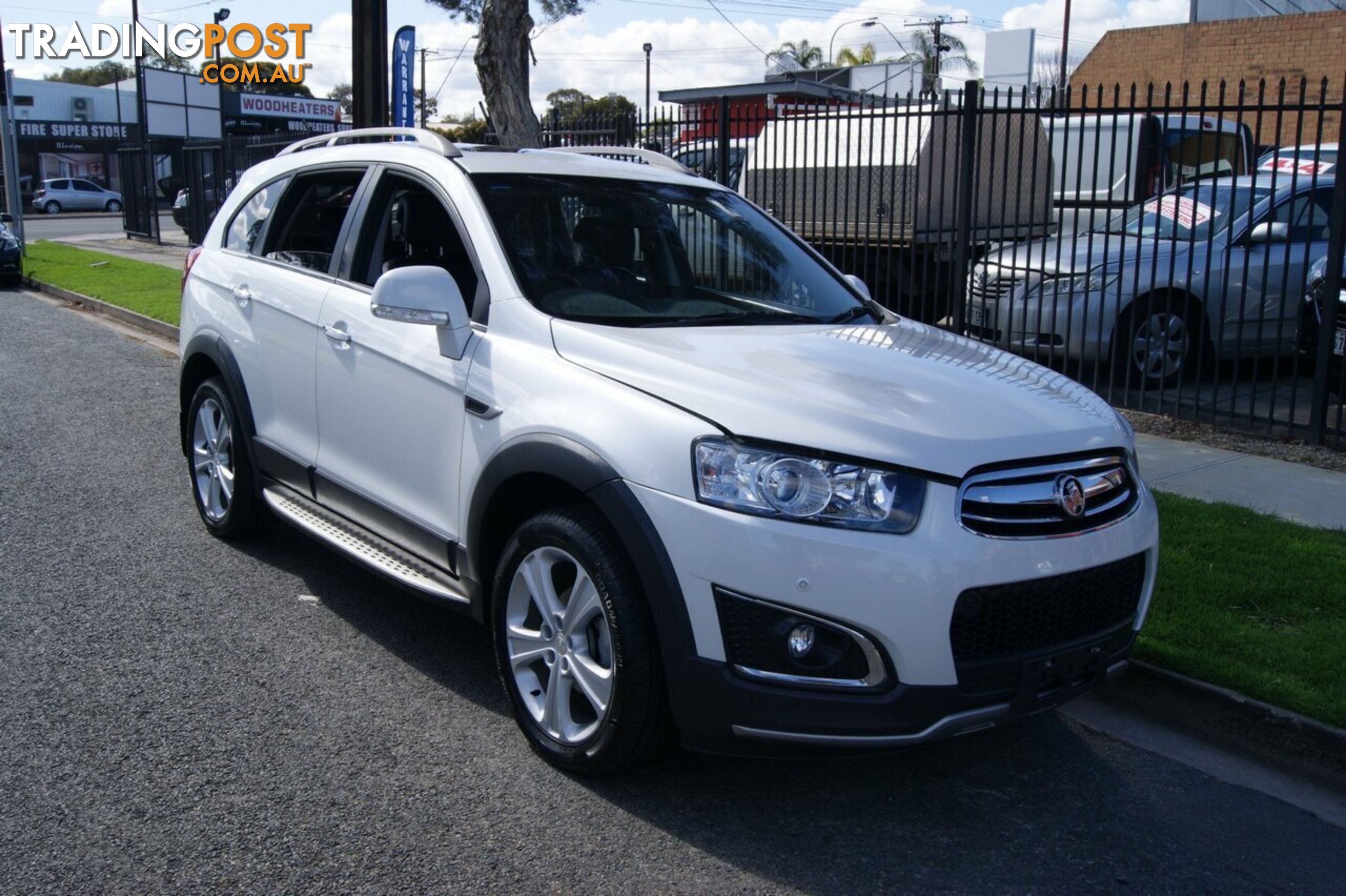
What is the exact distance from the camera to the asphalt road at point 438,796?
10.7ft

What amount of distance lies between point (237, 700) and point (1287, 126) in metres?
27.7

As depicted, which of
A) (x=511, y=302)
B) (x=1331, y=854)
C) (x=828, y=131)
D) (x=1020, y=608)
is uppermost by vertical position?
(x=828, y=131)

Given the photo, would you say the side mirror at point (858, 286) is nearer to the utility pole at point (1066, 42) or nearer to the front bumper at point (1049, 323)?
the front bumper at point (1049, 323)

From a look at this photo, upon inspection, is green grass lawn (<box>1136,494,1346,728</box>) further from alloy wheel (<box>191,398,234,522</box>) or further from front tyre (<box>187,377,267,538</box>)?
alloy wheel (<box>191,398,234,522</box>)

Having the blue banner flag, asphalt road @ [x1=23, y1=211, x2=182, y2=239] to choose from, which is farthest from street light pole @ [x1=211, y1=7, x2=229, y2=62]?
the blue banner flag

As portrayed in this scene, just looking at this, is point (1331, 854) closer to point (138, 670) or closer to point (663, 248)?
point (663, 248)

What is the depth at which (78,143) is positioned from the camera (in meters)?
65.2

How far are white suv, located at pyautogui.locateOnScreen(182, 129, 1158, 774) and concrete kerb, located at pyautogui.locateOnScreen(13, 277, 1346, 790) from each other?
789 millimetres

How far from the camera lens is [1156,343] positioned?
30.8 ft

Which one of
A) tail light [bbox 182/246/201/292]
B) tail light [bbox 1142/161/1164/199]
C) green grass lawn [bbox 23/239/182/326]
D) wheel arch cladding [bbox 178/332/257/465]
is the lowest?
green grass lawn [bbox 23/239/182/326]

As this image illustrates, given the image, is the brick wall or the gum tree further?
the brick wall

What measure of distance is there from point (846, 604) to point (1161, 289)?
281 inches

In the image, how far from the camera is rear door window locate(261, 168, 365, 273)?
201 inches

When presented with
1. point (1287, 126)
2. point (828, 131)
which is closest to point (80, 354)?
point (828, 131)
